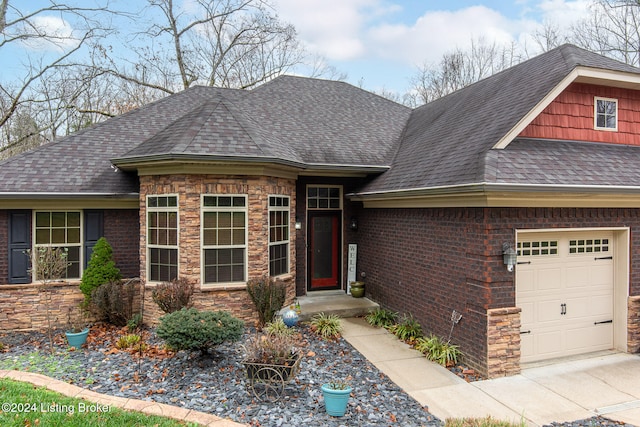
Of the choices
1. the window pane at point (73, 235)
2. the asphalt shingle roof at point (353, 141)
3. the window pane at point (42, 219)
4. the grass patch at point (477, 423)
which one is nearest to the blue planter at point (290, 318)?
the asphalt shingle roof at point (353, 141)

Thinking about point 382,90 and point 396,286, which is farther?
point 382,90

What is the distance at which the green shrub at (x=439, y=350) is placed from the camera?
6480mm

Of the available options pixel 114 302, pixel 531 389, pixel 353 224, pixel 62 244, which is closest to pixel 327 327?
pixel 353 224

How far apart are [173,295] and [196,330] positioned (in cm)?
191

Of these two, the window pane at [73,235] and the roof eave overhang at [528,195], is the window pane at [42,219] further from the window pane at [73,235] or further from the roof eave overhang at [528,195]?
the roof eave overhang at [528,195]

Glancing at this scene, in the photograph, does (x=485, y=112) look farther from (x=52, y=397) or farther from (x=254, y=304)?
(x=52, y=397)

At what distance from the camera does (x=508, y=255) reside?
6.03m

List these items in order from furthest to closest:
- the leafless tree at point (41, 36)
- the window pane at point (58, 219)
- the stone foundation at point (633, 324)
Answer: the leafless tree at point (41, 36)
the window pane at point (58, 219)
the stone foundation at point (633, 324)

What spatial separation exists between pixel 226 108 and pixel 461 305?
20.5ft

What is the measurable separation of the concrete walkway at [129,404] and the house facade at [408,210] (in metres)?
2.84

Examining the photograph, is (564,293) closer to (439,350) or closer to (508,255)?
(508,255)

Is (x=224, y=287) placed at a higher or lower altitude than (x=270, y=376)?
higher

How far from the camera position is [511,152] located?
6543 mm

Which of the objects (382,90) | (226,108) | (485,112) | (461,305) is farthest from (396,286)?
(382,90)
